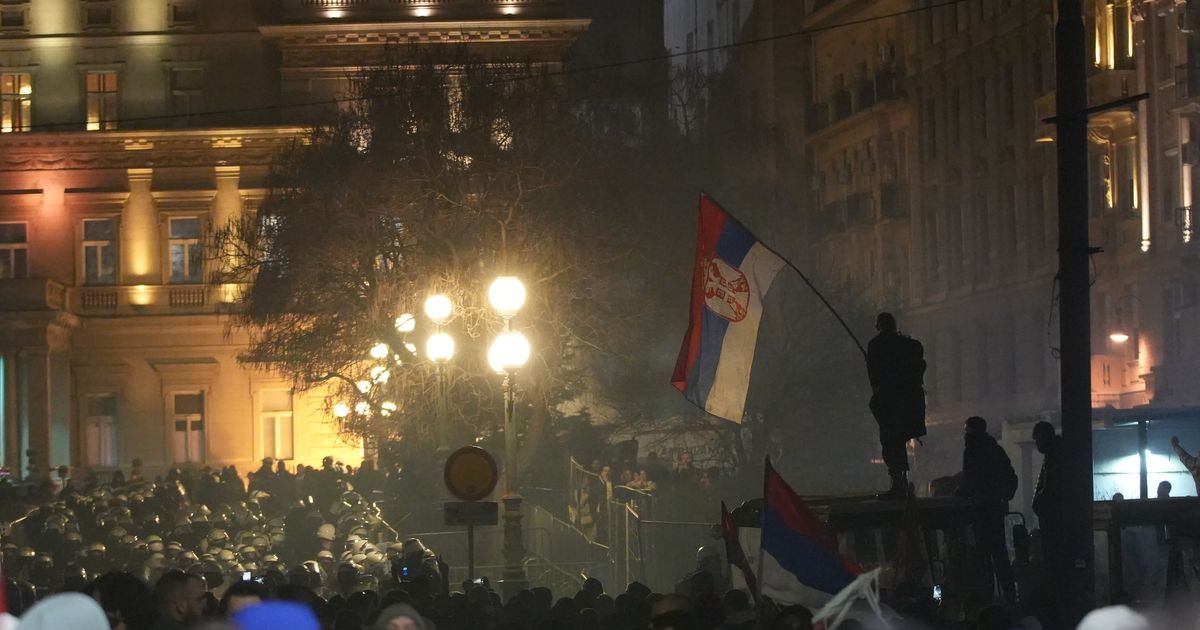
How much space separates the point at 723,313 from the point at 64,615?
948 cm

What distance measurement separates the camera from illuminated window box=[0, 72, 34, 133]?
70.3 meters

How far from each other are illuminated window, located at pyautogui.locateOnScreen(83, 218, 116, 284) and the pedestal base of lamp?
160 ft

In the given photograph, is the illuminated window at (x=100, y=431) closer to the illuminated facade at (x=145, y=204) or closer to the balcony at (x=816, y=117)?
the illuminated facade at (x=145, y=204)

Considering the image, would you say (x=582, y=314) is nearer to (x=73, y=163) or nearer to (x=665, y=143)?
(x=665, y=143)

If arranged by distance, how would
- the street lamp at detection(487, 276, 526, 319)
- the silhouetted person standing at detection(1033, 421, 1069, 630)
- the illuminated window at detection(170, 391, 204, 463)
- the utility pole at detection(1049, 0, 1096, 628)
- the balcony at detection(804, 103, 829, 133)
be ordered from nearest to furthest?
the utility pole at detection(1049, 0, 1096, 628), the silhouetted person standing at detection(1033, 421, 1069, 630), the street lamp at detection(487, 276, 526, 319), the illuminated window at detection(170, 391, 204, 463), the balcony at detection(804, 103, 829, 133)

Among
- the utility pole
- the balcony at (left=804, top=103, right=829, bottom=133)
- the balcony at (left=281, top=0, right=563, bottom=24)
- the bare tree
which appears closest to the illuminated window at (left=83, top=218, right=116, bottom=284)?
the balcony at (left=281, top=0, right=563, bottom=24)

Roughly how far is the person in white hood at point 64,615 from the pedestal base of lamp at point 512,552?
14624 millimetres

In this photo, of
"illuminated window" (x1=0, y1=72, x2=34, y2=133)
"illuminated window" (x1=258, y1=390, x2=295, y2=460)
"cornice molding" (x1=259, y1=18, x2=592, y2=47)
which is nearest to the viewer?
"cornice molding" (x1=259, y1=18, x2=592, y2=47)

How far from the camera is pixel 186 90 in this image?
7119 centimetres

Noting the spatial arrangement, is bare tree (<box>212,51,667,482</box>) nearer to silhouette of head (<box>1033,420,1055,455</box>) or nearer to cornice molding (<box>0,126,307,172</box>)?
cornice molding (<box>0,126,307,172</box>)

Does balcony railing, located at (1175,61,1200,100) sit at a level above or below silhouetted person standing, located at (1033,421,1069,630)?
above

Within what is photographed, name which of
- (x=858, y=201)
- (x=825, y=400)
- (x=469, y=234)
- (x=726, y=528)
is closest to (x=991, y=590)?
(x=726, y=528)

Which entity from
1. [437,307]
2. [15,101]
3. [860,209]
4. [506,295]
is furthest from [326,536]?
[15,101]

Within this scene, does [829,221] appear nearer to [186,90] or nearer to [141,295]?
[186,90]
